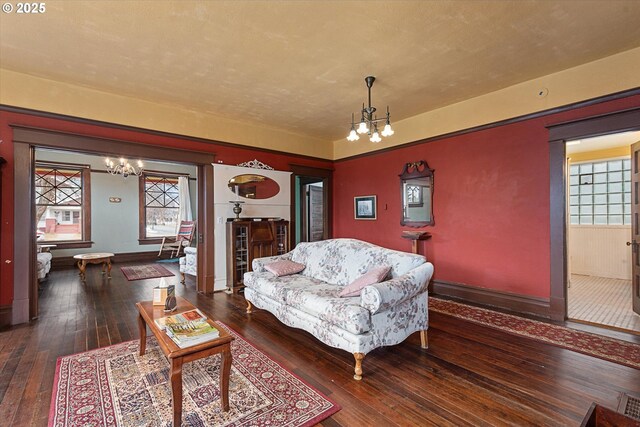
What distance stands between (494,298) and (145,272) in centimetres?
676

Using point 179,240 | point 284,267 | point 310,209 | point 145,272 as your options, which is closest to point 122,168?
point 179,240

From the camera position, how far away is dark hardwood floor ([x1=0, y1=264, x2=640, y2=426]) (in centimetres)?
187

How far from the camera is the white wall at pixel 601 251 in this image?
18.3 feet

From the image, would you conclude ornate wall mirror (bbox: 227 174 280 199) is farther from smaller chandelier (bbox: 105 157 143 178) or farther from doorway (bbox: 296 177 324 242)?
smaller chandelier (bbox: 105 157 143 178)

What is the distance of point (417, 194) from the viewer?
488 centimetres

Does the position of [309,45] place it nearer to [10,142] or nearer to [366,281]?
[366,281]

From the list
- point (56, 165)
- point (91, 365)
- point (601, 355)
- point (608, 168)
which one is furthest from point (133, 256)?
point (608, 168)

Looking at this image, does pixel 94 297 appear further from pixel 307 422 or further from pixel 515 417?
pixel 515 417

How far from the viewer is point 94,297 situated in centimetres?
452

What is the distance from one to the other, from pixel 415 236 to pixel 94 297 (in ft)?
16.8

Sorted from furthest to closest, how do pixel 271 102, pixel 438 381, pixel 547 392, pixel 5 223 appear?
1. pixel 271 102
2. pixel 5 223
3. pixel 438 381
4. pixel 547 392

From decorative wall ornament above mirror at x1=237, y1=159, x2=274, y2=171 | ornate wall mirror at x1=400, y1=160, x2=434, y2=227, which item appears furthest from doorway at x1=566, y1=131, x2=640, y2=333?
decorative wall ornament above mirror at x1=237, y1=159, x2=274, y2=171

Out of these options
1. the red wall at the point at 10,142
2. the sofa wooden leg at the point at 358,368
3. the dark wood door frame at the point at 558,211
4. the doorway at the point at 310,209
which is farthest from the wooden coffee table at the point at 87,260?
the dark wood door frame at the point at 558,211

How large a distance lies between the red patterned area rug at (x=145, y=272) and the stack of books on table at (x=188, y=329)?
4.59 metres
